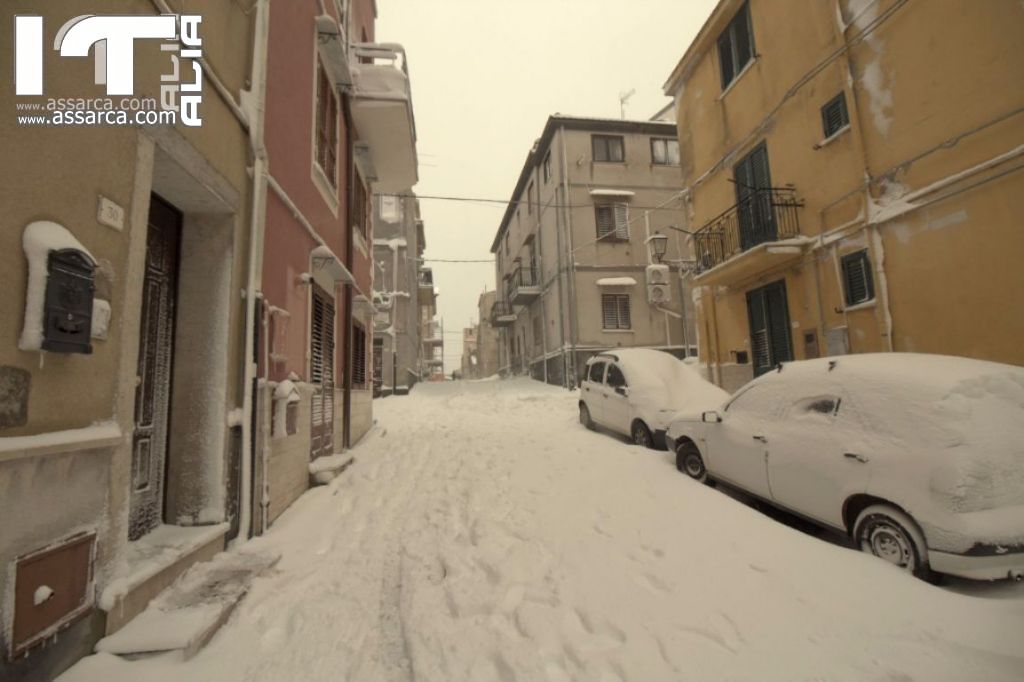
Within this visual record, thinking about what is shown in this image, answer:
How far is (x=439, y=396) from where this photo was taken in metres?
19.5

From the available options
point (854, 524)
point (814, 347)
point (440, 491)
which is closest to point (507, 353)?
point (814, 347)

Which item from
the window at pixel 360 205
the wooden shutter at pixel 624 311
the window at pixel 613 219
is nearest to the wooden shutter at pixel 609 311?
the wooden shutter at pixel 624 311

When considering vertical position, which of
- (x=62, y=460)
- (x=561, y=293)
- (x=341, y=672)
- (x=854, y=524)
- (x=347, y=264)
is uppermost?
(x=561, y=293)

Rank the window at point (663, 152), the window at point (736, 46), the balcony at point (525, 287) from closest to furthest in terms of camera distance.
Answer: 1. the window at point (736, 46)
2. the window at point (663, 152)
3. the balcony at point (525, 287)

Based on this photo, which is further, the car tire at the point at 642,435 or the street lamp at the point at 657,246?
the street lamp at the point at 657,246

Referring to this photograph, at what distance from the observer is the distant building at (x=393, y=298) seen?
20922 millimetres

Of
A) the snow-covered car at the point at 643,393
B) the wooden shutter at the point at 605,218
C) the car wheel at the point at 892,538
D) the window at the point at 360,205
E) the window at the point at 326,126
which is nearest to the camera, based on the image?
the car wheel at the point at 892,538

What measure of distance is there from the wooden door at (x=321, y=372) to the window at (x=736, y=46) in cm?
1091

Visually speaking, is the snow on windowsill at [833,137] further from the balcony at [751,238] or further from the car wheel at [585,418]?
the car wheel at [585,418]

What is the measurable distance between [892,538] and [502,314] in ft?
87.4

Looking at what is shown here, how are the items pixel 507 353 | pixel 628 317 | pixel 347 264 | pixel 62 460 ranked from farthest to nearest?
pixel 507 353 → pixel 628 317 → pixel 347 264 → pixel 62 460

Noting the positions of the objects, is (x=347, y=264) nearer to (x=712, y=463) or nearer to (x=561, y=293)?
(x=712, y=463)

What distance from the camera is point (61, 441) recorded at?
83.5 inches

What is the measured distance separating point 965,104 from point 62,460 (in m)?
10.2
